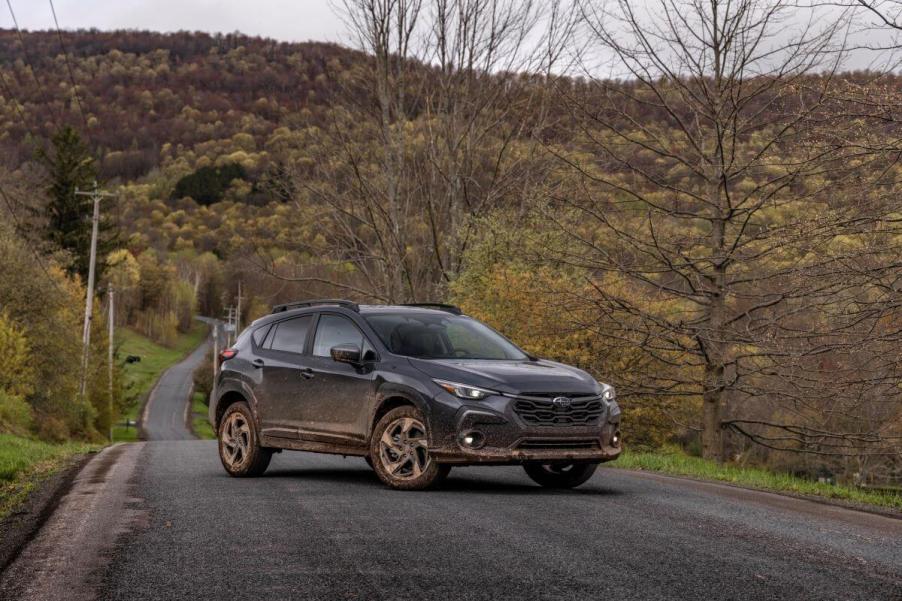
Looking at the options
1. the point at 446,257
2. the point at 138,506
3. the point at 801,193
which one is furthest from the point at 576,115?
the point at 446,257

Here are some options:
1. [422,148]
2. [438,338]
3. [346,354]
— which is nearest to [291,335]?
[346,354]

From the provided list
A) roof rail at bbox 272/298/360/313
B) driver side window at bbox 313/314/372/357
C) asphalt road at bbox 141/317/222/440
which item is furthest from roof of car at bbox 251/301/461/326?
asphalt road at bbox 141/317/222/440

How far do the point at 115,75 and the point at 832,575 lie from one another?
178842mm

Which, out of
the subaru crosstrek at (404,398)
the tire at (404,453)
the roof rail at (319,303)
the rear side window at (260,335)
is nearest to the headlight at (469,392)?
the subaru crosstrek at (404,398)

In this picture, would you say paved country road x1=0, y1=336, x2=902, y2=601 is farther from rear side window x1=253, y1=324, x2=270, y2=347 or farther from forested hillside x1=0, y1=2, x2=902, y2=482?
forested hillside x1=0, y1=2, x2=902, y2=482

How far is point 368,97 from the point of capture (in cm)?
3194

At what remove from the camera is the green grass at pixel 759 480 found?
1135 centimetres

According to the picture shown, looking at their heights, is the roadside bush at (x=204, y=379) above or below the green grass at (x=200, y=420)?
above

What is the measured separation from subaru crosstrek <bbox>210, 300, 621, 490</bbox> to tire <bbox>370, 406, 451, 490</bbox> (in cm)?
1

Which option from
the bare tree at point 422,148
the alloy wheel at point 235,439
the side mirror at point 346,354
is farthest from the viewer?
the bare tree at point 422,148

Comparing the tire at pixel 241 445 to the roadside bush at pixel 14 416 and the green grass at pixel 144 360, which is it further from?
the green grass at pixel 144 360

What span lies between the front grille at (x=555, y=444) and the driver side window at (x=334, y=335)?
213cm

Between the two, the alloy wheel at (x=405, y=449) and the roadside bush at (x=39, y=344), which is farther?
the roadside bush at (x=39, y=344)

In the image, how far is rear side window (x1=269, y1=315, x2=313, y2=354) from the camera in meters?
11.8
